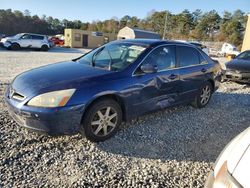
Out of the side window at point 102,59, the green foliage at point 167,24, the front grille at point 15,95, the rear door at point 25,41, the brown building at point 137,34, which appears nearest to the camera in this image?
the front grille at point 15,95

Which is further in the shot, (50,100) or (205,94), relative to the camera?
(205,94)

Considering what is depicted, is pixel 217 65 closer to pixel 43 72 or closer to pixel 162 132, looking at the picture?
pixel 162 132

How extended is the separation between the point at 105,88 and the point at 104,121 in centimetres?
53

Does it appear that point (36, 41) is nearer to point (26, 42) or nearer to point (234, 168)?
point (26, 42)

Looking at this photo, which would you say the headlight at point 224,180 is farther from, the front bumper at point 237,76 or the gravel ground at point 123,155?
the front bumper at point 237,76

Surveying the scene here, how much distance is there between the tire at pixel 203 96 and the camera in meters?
5.53

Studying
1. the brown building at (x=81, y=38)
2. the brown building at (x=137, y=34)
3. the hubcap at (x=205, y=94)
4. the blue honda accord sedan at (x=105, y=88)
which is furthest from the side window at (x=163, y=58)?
the brown building at (x=137, y=34)

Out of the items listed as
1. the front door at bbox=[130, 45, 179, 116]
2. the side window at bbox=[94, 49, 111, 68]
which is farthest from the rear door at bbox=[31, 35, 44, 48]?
the front door at bbox=[130, 45, 179, 116]

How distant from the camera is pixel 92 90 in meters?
3.38

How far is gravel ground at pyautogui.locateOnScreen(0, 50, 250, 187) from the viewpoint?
9.34ft

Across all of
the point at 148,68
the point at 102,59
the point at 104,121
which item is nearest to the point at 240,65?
the point at 148,68

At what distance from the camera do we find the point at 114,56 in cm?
440

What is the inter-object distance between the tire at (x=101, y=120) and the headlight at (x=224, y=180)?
2.11 metres

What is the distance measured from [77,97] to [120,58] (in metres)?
1.35
